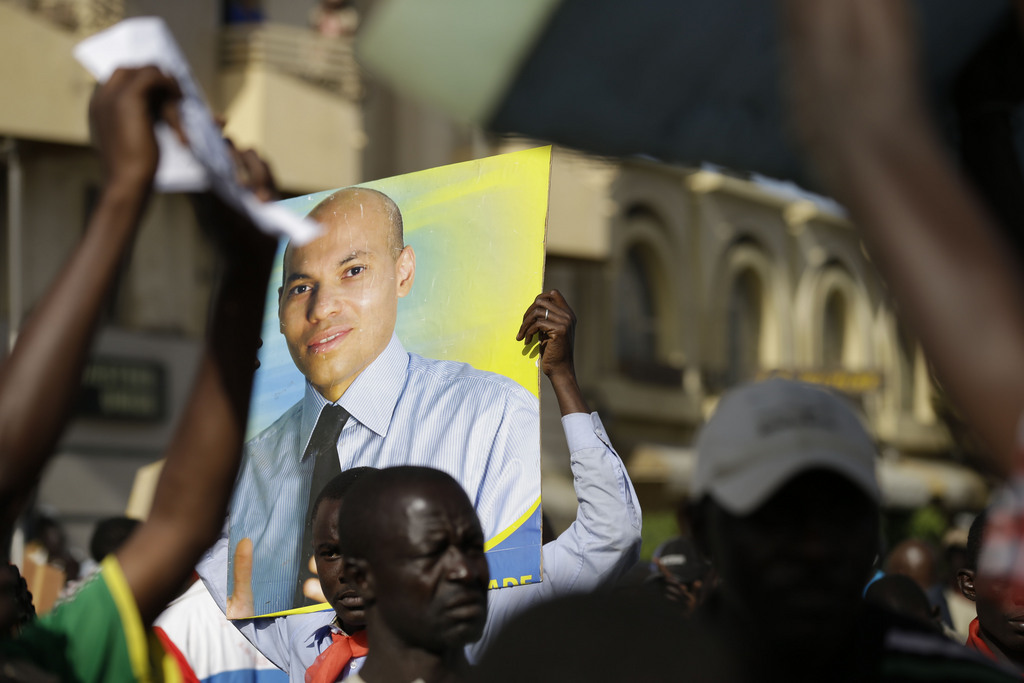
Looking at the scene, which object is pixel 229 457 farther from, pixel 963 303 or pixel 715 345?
pixel 715 345

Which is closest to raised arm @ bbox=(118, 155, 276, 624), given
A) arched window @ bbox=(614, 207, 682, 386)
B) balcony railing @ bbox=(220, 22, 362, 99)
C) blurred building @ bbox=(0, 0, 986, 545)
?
blurred building @ bbox=(0, 0, 986, 545)

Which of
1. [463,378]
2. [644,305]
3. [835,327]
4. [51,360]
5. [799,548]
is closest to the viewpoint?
[51,360]

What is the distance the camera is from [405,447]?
3.02 meters

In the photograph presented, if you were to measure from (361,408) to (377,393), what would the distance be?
0.05 meters

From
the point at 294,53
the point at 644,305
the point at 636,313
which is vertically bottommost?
the point at 636,313

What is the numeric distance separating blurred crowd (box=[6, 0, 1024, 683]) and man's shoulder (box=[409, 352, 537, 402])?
11 cm

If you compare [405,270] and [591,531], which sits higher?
[405,270]

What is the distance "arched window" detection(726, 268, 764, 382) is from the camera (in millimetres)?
22547

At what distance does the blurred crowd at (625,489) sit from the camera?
109 cm

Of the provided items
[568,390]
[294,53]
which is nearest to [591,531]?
[568,390]

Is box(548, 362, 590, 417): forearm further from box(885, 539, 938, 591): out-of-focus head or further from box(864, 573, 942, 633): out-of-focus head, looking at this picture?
box(885, 539, 938, 591): out-of-focus head

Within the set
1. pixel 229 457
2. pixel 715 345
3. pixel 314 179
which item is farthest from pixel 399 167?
pixel 229 457

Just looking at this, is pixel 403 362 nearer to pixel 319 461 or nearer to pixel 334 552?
pixel 319 461

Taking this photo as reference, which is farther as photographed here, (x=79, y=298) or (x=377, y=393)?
(x=377, y=393)
